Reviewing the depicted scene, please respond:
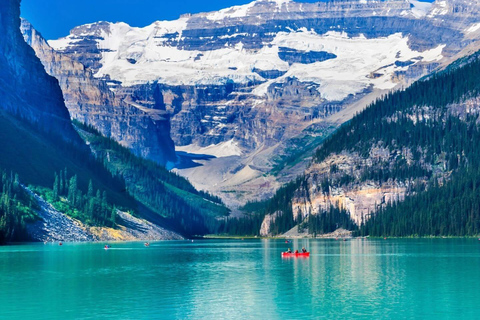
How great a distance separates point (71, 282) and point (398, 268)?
50.9 metres

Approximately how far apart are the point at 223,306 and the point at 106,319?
48.6 ft

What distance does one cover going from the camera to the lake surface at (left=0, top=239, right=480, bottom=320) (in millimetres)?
95000

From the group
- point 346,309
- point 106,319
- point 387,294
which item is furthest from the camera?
point 387,294

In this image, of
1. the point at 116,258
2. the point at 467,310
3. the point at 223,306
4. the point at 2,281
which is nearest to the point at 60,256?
the point at 116,258

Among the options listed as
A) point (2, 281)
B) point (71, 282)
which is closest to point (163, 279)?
point (71, 282)

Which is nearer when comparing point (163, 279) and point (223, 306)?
point (223, 306)

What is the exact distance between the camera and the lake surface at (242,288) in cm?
9500

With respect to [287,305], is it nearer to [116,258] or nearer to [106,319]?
[106,319]

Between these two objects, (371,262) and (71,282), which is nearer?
(71,282)

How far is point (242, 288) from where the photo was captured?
385ft

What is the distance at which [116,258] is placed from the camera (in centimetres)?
17862

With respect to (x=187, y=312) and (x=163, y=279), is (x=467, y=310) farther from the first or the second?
(x=163, y=279)

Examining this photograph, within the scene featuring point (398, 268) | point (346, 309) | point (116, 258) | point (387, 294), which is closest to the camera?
point (346, 309)

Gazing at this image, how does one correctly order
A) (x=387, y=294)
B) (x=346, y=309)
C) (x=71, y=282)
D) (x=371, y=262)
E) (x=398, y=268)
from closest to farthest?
(x=346, y=309), (x=387, y=294), (x=71, y=282), (x=398, y=268), (x=371, y=262)
